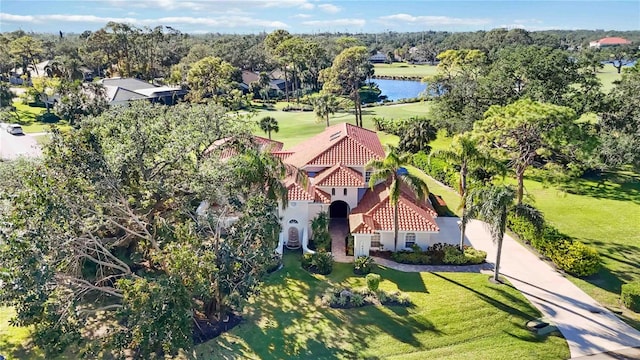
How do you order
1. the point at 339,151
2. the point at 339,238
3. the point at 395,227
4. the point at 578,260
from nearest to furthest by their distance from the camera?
the point at 578,260 < the point at 395,227 < the point at 339,238 < the point at 339,151

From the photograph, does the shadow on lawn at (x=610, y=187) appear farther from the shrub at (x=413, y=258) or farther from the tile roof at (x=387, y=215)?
the shrub at (x=413, y=258)

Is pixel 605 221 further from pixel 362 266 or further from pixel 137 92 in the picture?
pixel 137 92

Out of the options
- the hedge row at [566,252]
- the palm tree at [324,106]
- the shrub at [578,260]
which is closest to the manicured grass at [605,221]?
the shrub at [578,260]

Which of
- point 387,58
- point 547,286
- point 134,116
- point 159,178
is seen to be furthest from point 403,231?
point 387,58

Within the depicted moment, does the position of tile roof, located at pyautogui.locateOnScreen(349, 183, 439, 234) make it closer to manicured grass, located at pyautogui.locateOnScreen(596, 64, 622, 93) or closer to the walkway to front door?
the walkway to front door

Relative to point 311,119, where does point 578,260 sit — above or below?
below

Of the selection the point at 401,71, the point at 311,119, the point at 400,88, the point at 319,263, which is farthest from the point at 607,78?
the point at 319,263
